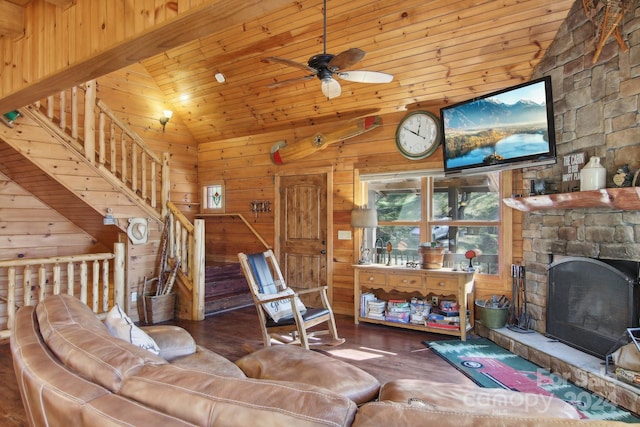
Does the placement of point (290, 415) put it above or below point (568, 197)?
below

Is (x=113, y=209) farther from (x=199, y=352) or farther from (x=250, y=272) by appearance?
(x=199, y=352)

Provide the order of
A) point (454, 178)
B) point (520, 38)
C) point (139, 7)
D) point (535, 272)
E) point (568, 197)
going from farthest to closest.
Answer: point (454, 178)
point (535, 272)
point (520, 38)
point (568, 197)
point (139, 7)

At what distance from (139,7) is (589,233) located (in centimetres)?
385

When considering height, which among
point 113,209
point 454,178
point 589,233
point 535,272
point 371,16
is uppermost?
point 371,16

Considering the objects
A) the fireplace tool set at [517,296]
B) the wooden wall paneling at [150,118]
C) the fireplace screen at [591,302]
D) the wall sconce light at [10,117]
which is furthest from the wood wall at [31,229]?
the fireplace screen at [591,302]

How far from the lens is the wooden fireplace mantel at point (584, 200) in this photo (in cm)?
292

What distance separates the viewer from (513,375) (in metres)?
3.30

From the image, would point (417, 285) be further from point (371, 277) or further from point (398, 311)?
point (371, 277)

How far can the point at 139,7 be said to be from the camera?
168cm

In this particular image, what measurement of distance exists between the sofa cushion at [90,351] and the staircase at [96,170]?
2.99m

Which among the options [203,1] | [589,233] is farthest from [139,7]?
[589,233]

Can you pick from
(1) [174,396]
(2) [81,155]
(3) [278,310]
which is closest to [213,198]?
(2) [81,155]

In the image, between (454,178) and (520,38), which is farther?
(454,178)

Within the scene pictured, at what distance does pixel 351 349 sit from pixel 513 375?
1501mm
